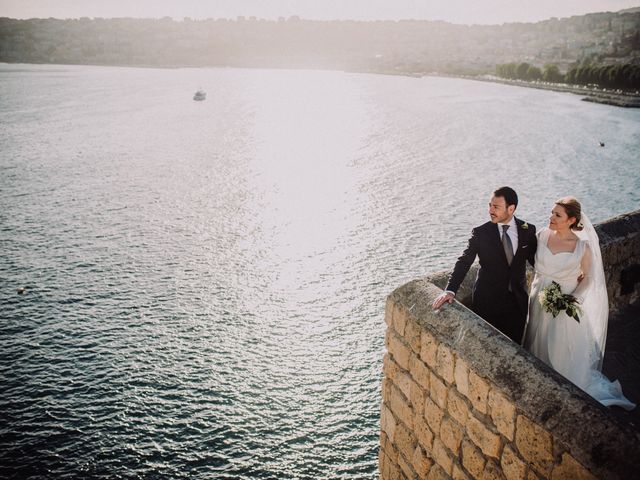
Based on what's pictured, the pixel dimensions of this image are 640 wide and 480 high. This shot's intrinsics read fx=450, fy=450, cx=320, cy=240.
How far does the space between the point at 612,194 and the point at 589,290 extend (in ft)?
85.5

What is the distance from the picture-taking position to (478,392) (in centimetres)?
355

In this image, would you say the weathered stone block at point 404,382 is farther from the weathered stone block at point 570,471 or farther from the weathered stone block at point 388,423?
the weathered stone block at point 570,471

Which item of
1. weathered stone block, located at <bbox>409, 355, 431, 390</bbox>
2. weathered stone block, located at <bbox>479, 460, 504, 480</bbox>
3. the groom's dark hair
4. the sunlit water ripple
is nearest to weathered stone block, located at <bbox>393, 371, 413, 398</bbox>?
weathered stone block, located at <bbox>409, 355, 431, 390</bbox>

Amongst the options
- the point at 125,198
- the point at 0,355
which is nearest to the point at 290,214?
the point at 125,198

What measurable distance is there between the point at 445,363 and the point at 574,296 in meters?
1.58

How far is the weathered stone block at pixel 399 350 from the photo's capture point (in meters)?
4.45

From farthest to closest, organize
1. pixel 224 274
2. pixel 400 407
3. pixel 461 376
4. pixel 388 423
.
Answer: pixel 224 274
pixel 388 423
pixel 400 407
pixel 461 376

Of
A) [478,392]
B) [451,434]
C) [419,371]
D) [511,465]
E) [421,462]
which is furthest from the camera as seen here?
[421,462]

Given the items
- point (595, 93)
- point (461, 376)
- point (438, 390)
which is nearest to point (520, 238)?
point (461, 376)

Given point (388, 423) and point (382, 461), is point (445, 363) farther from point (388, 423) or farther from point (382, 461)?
point (382, 461)

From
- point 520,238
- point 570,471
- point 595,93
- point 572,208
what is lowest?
point 570,471

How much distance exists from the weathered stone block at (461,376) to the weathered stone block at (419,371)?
0.40 metres

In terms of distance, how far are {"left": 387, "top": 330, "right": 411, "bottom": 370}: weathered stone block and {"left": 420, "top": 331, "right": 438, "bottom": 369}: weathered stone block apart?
0.79 feet

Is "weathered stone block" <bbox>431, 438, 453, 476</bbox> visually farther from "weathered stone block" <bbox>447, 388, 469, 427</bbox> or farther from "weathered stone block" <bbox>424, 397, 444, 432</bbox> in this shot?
"weathered stone block" <bbox>447, 388, 469, 427</bbox>
